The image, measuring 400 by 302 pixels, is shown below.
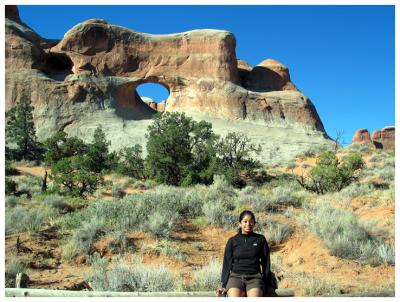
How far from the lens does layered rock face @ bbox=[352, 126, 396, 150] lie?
6950 centimetres

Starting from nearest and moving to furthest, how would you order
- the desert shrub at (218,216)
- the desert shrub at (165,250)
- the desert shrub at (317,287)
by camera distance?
the desert shrub at (317,287), the desert shrub at (165,250), the desert shrub at (218,216)

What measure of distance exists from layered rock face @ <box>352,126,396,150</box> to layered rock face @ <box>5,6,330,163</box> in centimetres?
2879

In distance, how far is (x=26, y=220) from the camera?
29.2ft

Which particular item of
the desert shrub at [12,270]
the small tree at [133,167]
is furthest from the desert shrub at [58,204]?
the small tree at [133,167]

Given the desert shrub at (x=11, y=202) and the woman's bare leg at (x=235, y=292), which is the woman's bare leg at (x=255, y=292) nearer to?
the woman's bare leg at (x=235, y=292)

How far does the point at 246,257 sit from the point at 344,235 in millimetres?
3630

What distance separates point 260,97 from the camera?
41.8 metres

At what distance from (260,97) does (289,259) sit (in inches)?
1401

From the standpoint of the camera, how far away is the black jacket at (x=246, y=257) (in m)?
4.37

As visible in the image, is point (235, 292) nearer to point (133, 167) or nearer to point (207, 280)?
point (207, 280)

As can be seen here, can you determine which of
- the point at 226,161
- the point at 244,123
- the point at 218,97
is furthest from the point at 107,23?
the point at 226,161

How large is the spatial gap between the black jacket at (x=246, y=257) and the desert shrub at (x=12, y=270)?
3.29m

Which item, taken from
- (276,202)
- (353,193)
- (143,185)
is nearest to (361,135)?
(143,185)

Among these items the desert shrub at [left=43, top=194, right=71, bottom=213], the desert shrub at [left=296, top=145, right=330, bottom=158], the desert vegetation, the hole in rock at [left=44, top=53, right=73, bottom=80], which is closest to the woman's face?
the desert vegetation
